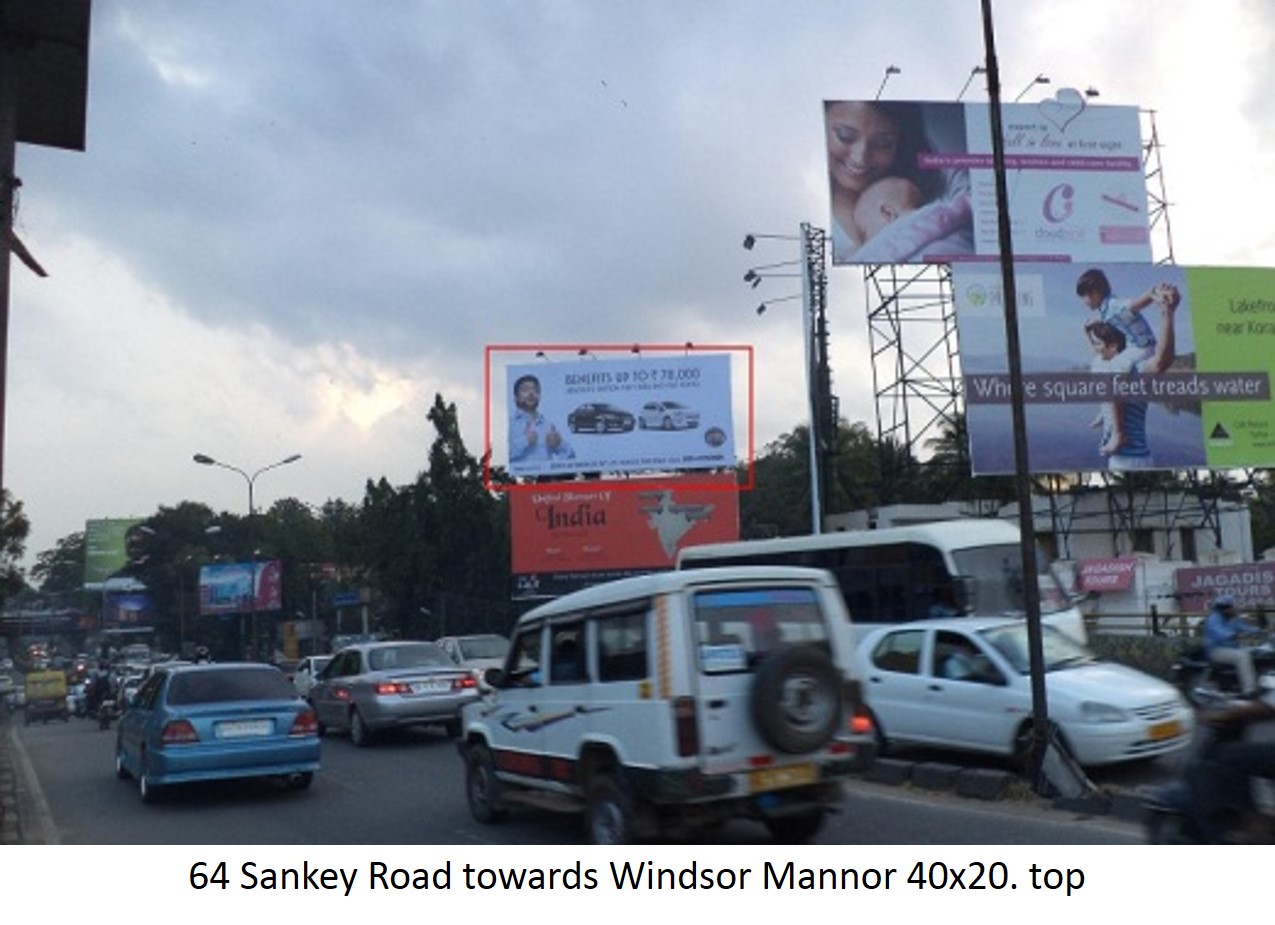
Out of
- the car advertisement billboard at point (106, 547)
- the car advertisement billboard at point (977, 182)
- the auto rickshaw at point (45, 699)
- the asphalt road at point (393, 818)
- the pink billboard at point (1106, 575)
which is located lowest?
the auto rickshaw at point (45, 699)

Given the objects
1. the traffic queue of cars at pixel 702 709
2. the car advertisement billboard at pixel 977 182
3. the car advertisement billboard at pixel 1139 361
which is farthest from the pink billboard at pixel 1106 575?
the traffic queue of cars at pixel 702 709

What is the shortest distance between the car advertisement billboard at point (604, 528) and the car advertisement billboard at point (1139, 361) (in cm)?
1106

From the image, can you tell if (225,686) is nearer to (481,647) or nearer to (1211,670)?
(481,647)

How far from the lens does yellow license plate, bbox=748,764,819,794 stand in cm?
773

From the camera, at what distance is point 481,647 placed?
21672 mm

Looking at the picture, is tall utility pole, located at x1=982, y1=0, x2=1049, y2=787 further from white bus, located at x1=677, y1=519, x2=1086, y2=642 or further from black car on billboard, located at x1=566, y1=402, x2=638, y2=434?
black car on billboard, located at x1=566, y1=402, x2=638, y2=434

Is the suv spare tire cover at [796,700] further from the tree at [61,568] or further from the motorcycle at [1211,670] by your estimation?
the tree at [61,568]

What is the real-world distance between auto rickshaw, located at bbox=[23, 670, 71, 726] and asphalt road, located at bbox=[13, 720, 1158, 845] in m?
27.7

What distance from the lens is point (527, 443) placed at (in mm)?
41625

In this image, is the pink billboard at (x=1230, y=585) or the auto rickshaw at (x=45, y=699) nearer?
the pink billboard at (x=1230, y=585)

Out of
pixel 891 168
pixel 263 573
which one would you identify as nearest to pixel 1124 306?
pixel 891 168

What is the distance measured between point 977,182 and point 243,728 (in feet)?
99.7

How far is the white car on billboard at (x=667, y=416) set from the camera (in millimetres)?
41594

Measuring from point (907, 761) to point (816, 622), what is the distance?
5787 mm
